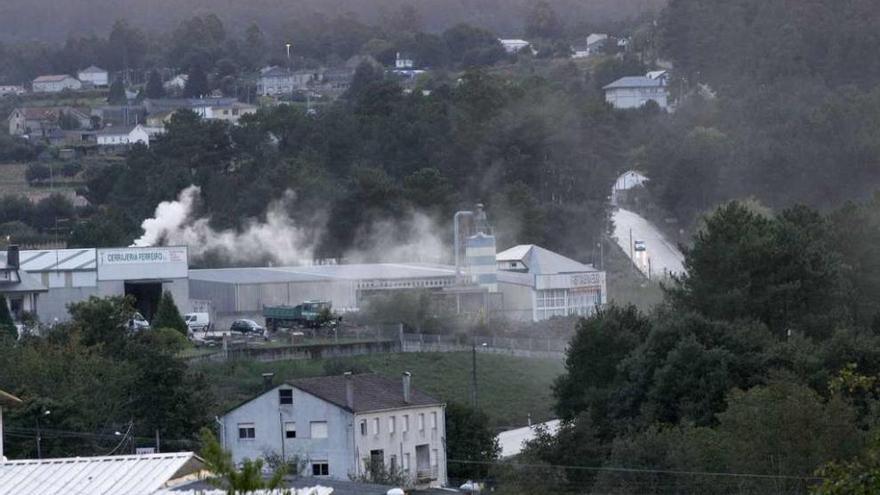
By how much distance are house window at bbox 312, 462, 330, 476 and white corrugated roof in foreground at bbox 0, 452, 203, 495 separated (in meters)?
13.1

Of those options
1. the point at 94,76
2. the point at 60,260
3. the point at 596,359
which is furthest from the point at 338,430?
the point at 94,76

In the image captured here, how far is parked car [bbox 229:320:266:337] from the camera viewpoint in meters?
54.1

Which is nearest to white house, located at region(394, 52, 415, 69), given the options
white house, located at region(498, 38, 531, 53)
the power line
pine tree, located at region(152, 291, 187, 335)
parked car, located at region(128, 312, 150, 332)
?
white house, located at region(498, 38, 531, 53)

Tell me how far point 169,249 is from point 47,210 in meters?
27.2

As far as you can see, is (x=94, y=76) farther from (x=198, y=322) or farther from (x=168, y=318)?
(x=168, y=318)

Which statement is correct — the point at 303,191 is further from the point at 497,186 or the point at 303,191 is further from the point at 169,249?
the point at 169,249

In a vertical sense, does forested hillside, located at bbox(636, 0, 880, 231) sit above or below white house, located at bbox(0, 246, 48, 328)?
above

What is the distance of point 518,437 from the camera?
41406 millimetres

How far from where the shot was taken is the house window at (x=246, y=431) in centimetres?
3644

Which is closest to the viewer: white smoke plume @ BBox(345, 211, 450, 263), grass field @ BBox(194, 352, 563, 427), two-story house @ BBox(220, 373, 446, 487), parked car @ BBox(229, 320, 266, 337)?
two-story house @ BBox(220, 373, 446, 487)

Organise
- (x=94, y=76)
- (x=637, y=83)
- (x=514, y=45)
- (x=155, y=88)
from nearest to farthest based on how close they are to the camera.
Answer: (x=637, y=83)
(x=155, y=88)
(x=514, y=45)
(x=94, y=76)

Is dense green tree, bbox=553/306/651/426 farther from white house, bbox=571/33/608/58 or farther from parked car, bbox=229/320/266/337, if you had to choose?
white house, bbox=571/33/608/58

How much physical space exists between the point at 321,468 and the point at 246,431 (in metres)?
1.61

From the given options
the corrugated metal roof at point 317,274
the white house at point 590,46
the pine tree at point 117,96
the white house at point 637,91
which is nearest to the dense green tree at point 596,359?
the corrugated metal roof at point 317,274
